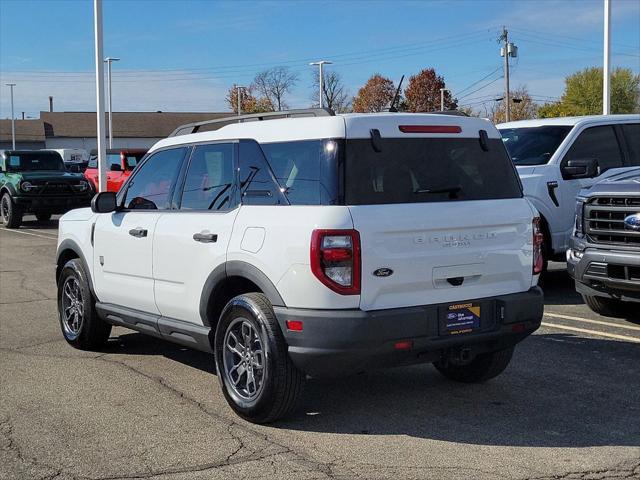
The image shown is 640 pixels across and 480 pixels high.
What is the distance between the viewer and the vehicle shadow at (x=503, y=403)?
4.86 meters

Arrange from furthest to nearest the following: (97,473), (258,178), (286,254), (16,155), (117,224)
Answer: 1. (16,155)
2. (117,224)
3. (258,178)
4. (286,254)
5. (97,473)

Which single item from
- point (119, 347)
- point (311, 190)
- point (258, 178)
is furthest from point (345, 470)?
point (119, 347)

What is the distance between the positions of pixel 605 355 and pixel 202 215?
3595 mm

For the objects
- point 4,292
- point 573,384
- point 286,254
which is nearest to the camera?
point 286,254

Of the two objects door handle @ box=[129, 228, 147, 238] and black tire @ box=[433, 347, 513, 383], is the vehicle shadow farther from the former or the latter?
door handle @ box=[129, 228, 147, 238]

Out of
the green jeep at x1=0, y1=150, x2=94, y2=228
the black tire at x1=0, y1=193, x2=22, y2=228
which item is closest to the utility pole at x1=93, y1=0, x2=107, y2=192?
the green jeep at x1=0, y1=150, x2=94, y2=228

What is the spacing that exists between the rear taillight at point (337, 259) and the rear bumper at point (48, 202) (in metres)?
16.9

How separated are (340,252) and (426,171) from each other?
A: 2.97 ft

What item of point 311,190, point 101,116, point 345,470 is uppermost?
point 101,116

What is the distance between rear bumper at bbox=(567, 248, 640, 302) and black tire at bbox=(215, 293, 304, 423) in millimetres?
3646

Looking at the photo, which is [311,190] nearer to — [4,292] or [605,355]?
[605,355]

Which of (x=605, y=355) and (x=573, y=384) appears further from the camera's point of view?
(x=605, y=355)

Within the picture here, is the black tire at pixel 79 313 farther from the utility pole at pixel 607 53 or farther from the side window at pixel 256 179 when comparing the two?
the utility pole at pixel 607 53

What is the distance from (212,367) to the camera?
6.50 m
